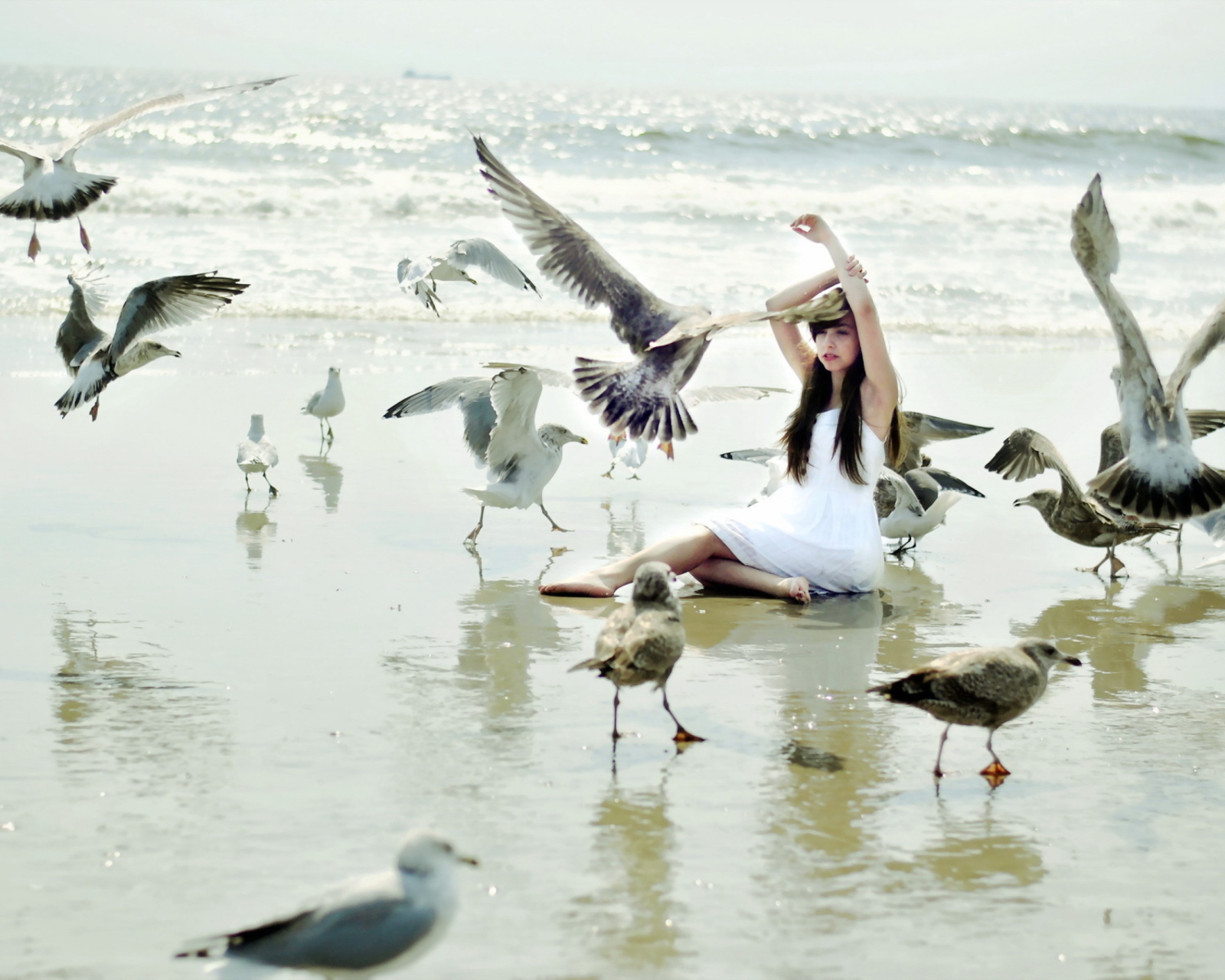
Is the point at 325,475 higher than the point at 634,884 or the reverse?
higher

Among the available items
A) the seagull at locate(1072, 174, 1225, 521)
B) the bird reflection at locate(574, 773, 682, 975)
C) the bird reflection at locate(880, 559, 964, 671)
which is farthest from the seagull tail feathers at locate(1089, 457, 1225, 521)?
the bird reflection at locate(574, 773, 682, 975)

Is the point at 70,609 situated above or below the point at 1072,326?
below

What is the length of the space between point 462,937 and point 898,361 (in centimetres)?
1062

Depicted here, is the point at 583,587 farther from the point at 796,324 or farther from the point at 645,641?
the point at 645,641

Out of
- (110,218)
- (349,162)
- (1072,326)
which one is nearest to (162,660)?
(1072,326)

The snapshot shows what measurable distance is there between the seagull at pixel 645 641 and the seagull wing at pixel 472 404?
2817 millimetres

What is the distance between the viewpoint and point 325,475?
7730 millimetres

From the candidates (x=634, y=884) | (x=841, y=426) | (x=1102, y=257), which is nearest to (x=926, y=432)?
(x=841, y=426)

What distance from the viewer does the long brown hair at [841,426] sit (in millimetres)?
5387

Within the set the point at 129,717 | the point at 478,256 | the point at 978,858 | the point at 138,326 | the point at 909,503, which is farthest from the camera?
the point at 478,256

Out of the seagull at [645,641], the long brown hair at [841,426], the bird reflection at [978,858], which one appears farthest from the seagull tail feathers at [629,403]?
the bird reflection at [978,858]

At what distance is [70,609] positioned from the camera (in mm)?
4957

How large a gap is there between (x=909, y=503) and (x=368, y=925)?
14.5 feet

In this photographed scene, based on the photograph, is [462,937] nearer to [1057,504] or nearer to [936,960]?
[936,960]
